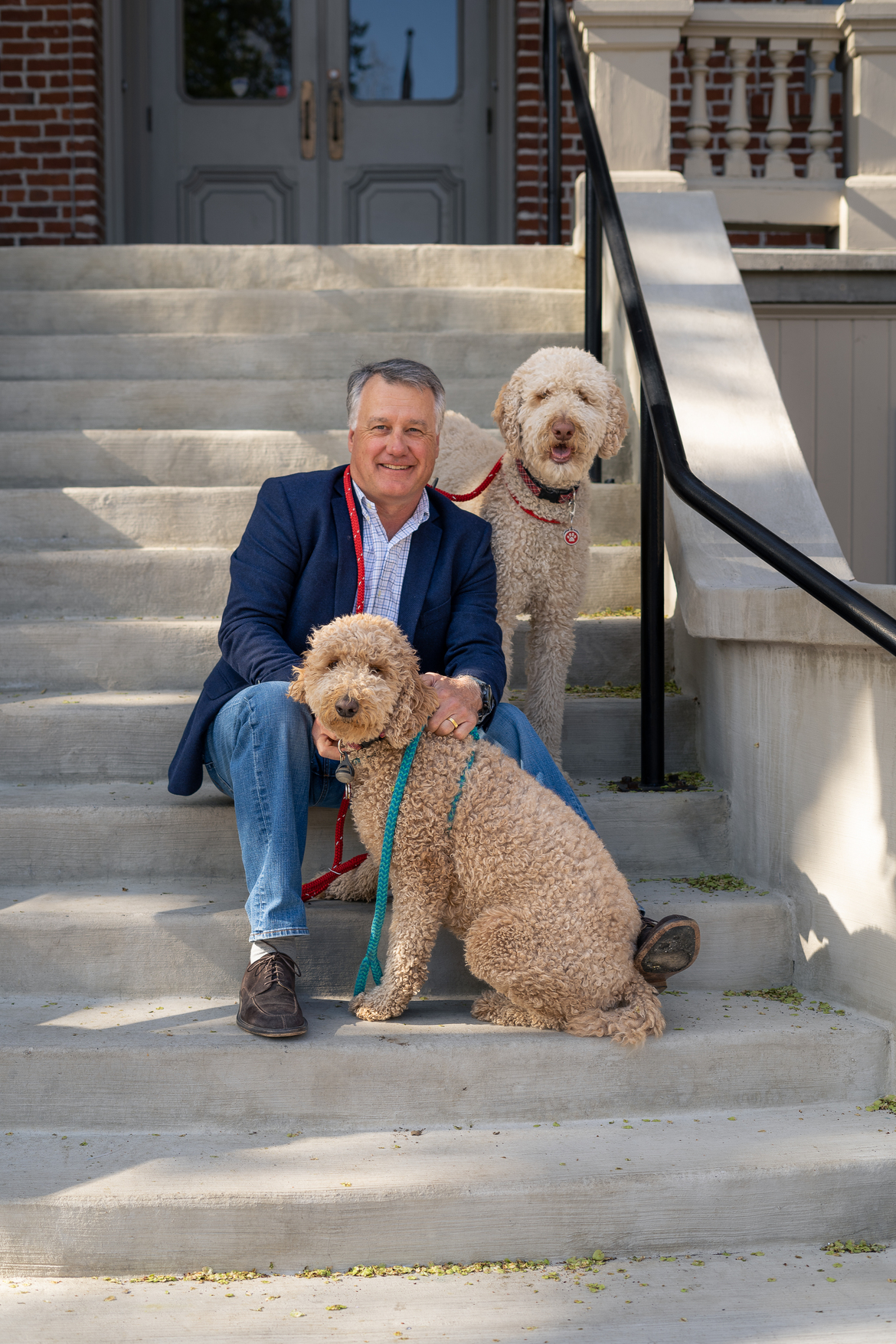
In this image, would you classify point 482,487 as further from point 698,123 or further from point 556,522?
Result: point 698,123

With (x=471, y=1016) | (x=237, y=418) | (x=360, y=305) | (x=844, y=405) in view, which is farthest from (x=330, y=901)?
(x=844, y=405)

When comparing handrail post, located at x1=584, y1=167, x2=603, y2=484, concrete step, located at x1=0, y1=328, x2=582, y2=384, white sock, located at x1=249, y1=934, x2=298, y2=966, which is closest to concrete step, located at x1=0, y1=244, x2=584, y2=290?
concrete step, located at x1=0, y1=328, x2=582, y2=384

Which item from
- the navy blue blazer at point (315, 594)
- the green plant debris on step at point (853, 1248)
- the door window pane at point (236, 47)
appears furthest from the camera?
the door window pane at point (236, 47)

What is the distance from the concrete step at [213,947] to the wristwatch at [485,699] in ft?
1.56

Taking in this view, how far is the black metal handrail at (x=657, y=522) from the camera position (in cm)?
225

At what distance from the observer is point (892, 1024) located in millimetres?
2283

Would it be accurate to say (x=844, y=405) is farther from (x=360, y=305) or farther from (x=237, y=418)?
(x=237, y=418)

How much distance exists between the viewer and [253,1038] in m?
2.19

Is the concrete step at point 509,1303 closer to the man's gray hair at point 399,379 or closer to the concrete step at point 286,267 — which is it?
the man's gray hair at point 399,379

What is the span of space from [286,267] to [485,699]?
2.90m

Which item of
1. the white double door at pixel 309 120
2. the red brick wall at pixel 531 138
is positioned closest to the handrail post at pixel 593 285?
the red brick wall at pixel 531 138

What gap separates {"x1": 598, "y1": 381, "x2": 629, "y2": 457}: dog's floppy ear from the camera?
2674mm

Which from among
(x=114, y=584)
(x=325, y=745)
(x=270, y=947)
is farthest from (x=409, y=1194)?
(x=114, y=584)

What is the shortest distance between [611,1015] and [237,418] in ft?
8.84
